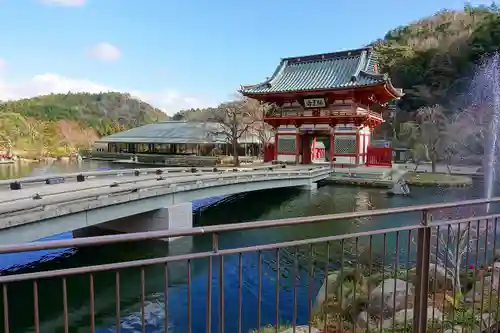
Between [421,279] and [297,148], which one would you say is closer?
[421,279]

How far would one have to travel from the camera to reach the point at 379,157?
2472 cm

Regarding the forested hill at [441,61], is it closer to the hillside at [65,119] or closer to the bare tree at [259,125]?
the bare tree at [259,125]

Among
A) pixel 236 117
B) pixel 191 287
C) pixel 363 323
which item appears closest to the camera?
pixel 363 323

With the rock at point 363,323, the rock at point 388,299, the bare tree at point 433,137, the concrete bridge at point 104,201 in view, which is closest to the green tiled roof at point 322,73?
the bare tree at point 433,137

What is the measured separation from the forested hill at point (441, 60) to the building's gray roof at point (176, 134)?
63.7 ft

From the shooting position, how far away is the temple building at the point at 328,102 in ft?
78.0

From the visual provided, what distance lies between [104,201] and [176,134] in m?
34.0

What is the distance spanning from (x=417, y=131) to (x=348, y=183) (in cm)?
1443

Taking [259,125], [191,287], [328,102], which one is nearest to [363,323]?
[191,287]

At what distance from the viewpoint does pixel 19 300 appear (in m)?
7.24

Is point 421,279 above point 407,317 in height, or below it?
above

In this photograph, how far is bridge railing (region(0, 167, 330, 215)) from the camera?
7.41 m

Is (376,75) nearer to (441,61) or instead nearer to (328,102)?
(328,102)

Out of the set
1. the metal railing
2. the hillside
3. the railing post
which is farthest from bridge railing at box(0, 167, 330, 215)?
the hillside
